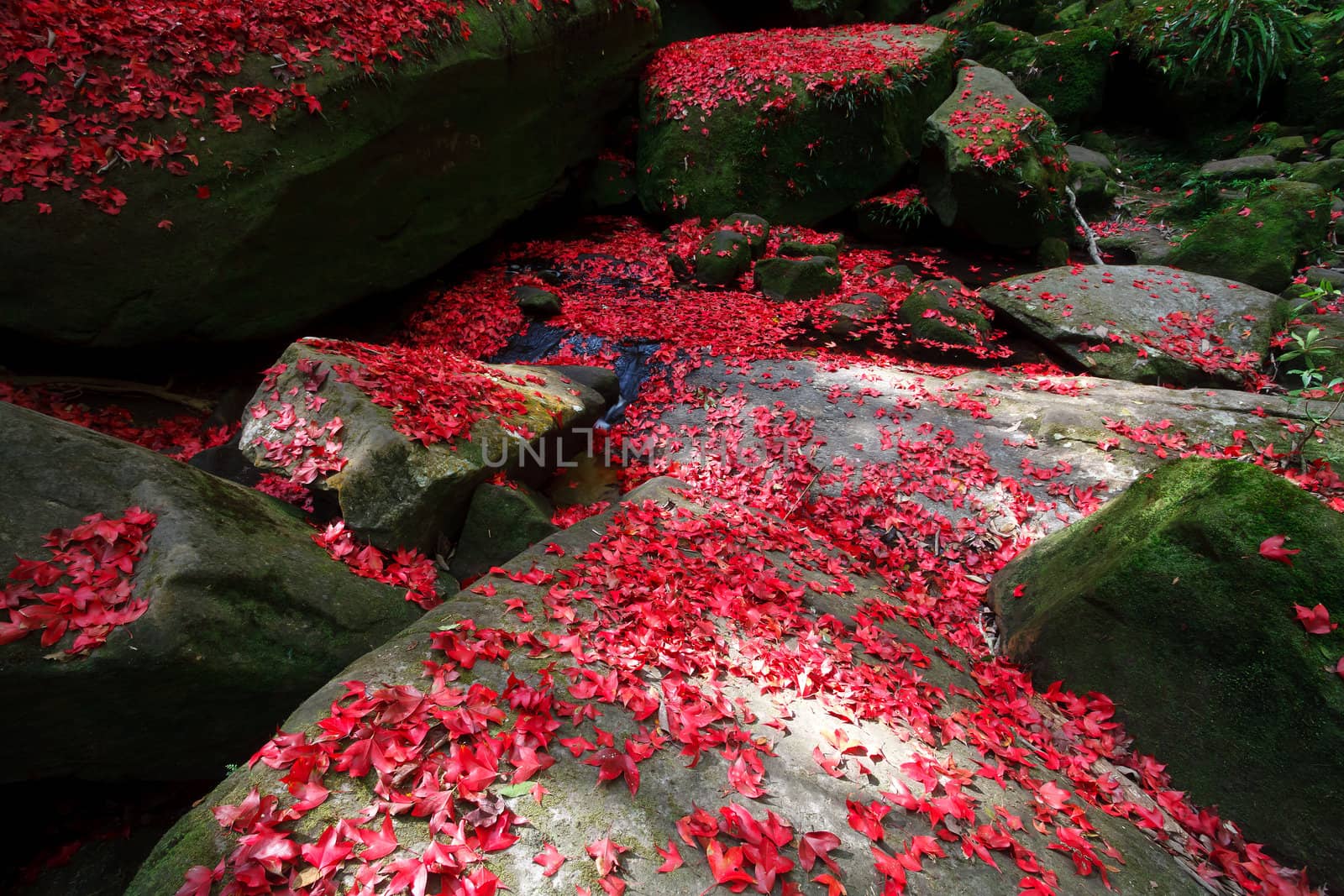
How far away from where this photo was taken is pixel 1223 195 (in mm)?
11000

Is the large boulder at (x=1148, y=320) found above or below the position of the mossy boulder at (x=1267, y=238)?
below

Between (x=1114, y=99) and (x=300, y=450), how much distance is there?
18.7 m

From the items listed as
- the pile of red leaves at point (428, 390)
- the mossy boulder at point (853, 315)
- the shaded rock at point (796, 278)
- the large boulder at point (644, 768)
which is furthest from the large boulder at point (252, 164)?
the mossy boulder at point (853, 315)

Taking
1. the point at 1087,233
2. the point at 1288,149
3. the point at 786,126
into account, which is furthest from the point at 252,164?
the point at 1288,149

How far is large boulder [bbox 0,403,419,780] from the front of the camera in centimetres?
275

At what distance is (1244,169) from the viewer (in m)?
11.1

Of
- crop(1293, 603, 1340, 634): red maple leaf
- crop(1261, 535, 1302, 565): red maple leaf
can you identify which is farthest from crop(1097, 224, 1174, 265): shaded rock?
crop(1293, 603, 1340, 634): red maple leaf

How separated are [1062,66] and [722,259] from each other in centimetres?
1062

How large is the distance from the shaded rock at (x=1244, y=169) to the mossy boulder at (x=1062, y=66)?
331cm

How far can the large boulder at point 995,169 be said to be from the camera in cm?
1028

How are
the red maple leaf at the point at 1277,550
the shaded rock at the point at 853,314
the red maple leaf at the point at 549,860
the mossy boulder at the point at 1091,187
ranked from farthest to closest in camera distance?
the mossy boulder at the point at 1091,187 → the shaded rock at the point at 853,314 → the red maple leaf at the point at 1277,550 → the red maple leaf at the point at 549,860

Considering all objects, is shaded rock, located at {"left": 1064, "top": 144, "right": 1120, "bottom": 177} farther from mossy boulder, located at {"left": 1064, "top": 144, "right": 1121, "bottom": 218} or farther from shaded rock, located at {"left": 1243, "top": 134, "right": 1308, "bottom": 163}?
shaded rock, located at {"left": 1243, "top": 134, "right": 1308, "bottom": 163}

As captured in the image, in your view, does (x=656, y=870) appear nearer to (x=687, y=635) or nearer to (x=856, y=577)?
(x=687, y=635)

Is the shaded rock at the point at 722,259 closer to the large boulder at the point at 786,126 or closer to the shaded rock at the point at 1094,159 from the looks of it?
the large boulder at the point at 786,126
